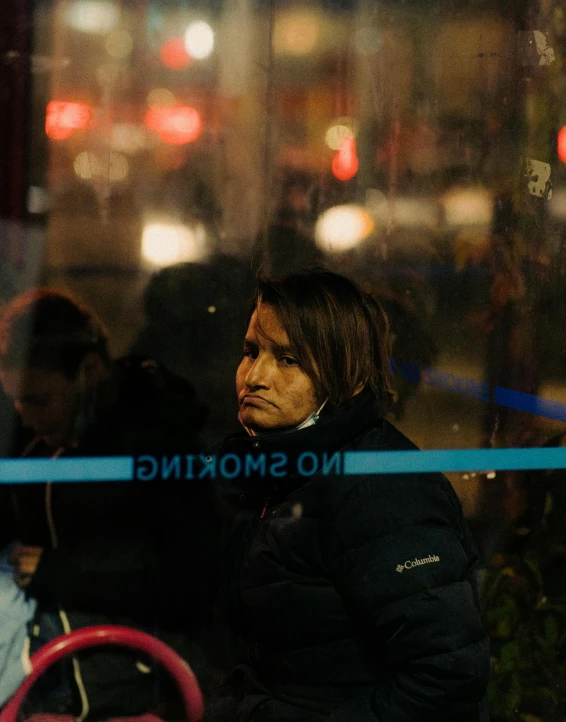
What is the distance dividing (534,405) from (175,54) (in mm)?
1624

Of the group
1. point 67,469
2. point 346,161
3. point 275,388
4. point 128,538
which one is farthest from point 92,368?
→ point 346,161

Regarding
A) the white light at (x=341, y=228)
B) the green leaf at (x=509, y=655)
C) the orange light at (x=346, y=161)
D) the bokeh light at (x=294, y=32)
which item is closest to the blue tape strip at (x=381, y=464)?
the green leaf at (x=509, y=655)

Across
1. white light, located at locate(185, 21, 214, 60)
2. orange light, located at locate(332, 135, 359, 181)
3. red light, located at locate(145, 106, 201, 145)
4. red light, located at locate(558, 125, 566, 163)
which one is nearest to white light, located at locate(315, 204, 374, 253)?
orange light, located at locate(332, 135, 359, 181)

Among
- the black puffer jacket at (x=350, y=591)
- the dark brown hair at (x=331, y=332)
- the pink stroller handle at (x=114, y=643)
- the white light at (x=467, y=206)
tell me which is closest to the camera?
the black puffer jacket at (x=350, y=591)

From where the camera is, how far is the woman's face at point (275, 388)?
6.84 feet

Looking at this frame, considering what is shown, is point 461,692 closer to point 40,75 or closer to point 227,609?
point 227,609

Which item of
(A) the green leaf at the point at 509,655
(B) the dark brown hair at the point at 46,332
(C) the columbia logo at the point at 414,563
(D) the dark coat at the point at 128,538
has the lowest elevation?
(A) the green leaf at the point at 509,655

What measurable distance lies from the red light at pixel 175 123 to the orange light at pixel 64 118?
7.2 inches

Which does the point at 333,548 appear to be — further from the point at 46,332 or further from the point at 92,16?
the point at 92,16

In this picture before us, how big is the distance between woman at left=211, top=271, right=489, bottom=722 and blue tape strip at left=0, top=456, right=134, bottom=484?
362 millimetres

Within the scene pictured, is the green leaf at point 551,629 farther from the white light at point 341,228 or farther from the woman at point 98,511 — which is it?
the white light at point 341,228

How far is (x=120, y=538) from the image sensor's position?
2.52 metres

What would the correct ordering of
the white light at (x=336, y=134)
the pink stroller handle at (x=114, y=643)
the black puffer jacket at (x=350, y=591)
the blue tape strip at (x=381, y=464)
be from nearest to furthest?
1. the black puffer jacket at (x=350, y=591)
2. the blue tape strip at (x=381, y=464)
3. the pink stroller handle at (x=114, y=643)
4. the white light at (x=336, y=134)

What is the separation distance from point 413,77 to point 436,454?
1206 mm
